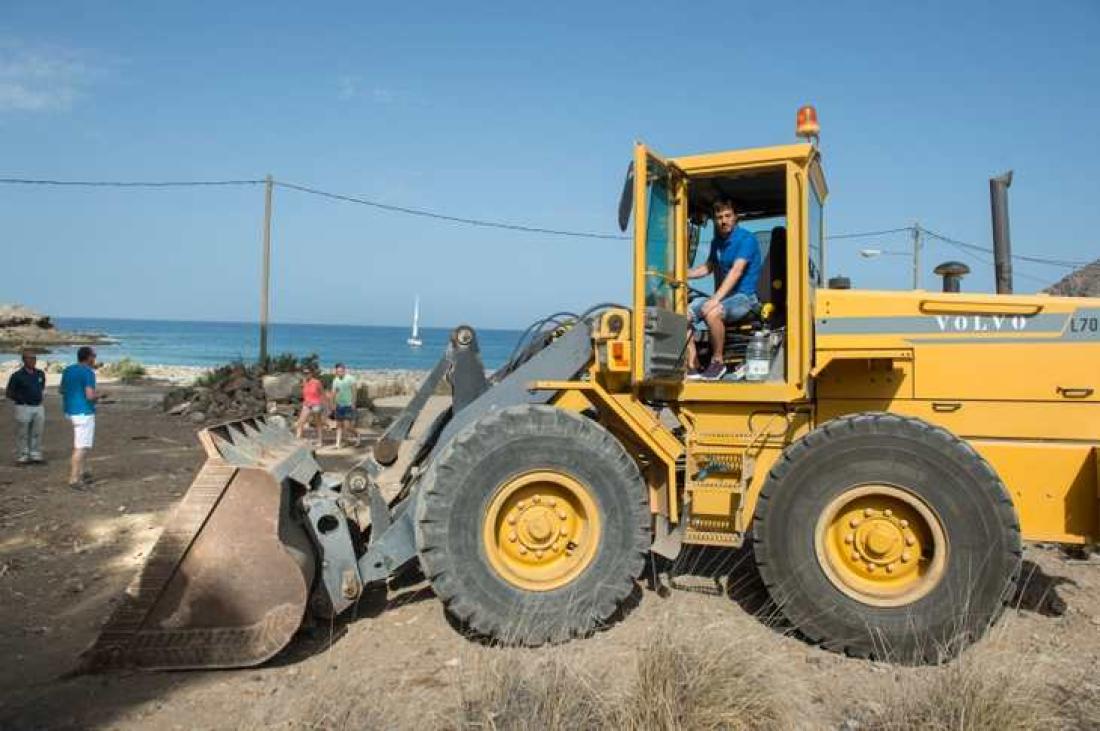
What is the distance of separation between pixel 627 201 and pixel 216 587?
340 cm

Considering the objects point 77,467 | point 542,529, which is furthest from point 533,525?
point 77,467

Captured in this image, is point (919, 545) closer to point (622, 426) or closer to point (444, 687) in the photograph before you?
point (622, 426)

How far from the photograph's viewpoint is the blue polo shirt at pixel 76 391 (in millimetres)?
10609

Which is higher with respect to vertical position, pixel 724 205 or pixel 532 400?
pixel 724 205

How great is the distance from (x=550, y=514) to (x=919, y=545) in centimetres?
212

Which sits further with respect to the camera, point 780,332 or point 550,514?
point 780,332

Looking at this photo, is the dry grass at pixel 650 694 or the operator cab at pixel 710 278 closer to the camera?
the dry grass at pixel 650 694

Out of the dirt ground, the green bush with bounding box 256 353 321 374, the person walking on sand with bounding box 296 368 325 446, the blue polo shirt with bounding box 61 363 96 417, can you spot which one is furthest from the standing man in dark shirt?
the green bush with bounding box 256 353 321 374

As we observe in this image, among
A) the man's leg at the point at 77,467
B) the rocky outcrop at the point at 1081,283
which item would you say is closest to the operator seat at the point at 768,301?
the rocky outcrop at the point at 1081,283

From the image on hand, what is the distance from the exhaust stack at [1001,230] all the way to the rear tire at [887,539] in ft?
6.03

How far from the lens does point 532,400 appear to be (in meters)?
5.61

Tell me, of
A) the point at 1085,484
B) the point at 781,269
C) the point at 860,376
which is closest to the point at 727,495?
the point at 860,376

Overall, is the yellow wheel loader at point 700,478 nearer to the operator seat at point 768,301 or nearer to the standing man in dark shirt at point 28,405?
the operator seat at point 768,301

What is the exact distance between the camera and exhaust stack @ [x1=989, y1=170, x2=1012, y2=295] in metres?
5.86
